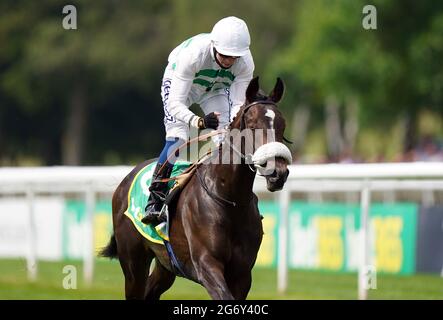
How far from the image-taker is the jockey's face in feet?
21.0

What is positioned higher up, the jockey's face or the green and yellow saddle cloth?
the jockey's face

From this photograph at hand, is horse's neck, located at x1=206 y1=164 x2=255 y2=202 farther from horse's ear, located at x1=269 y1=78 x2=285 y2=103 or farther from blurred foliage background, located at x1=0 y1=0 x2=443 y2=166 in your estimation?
blurred foliage background, located at x1=0 y1=0 x2=443 y2=166

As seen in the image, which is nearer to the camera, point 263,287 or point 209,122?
point 209,122

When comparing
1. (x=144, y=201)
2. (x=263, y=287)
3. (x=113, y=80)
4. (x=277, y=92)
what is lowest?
(x=263, y=287)

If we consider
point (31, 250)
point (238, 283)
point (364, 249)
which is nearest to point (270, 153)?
point (238, 283)

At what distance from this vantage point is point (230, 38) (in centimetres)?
628

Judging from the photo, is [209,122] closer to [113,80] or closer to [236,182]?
[236,182]

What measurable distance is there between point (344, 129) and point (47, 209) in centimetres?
2879

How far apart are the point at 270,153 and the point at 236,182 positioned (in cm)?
60

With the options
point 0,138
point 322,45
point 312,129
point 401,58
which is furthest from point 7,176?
point 312,129

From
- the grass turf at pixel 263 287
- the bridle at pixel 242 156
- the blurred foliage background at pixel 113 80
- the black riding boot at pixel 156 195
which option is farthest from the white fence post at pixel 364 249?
the blurred foliage background at pixel 113 80

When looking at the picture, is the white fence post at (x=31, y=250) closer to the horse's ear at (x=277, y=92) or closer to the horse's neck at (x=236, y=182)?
the horse's neck at (x=236, y=182)

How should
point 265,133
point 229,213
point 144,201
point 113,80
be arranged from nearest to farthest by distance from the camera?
point 265,133 → point 229,213 → point 144,201 → point 113,80

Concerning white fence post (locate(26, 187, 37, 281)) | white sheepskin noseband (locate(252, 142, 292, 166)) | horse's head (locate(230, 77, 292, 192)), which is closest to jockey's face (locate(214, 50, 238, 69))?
horse's head (locate(230, 77, 292, 192))
